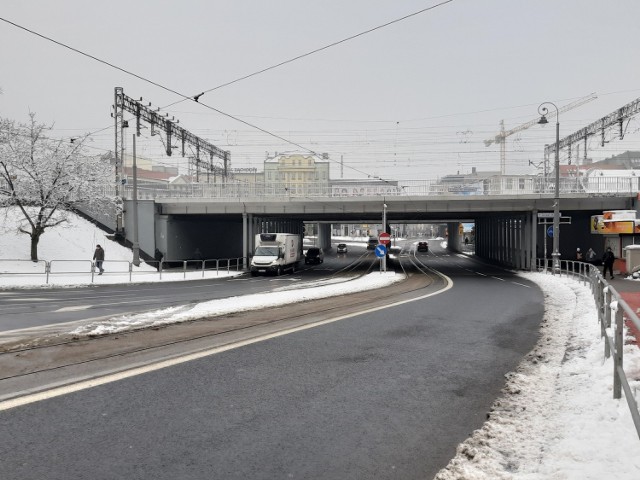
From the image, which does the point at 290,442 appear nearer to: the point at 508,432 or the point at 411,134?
the point at 508,432

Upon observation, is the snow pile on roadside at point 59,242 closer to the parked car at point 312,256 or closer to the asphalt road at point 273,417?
the parked car at point 312,256

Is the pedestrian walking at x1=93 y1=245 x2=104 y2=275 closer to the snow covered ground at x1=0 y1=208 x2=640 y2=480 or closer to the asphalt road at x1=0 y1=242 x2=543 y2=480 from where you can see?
the snow covered ground at x1=0 y1=208 x2=640 y2=480

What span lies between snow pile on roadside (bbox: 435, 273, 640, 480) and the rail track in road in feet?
14.4

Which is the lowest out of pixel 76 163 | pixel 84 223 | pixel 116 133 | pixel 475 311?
pixel 475 311

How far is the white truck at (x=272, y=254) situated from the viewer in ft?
114

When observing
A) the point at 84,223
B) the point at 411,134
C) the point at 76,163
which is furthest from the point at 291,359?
the point at 411,134

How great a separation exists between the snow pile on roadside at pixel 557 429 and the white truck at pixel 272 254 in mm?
27857

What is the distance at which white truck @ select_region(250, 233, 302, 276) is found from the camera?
34.8 metres

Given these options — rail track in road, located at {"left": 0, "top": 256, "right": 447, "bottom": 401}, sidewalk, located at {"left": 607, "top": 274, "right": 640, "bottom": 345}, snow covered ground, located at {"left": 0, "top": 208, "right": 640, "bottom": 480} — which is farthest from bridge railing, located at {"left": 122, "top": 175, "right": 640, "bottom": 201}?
snow covered ground, located at {"left": 0, "top": 208, "right": 640, "bottom": 480}

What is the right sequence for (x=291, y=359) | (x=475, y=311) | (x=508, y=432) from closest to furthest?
(x=508, y=432) → (x=291, y=359) → (x=475, y=311)

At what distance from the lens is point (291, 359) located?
7359mm

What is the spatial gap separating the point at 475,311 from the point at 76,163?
29045 mm

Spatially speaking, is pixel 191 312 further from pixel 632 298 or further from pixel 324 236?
pixel 324 236

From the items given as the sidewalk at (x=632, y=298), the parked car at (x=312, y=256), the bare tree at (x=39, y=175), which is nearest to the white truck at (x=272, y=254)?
the bare tree at (x=39, y=175)
